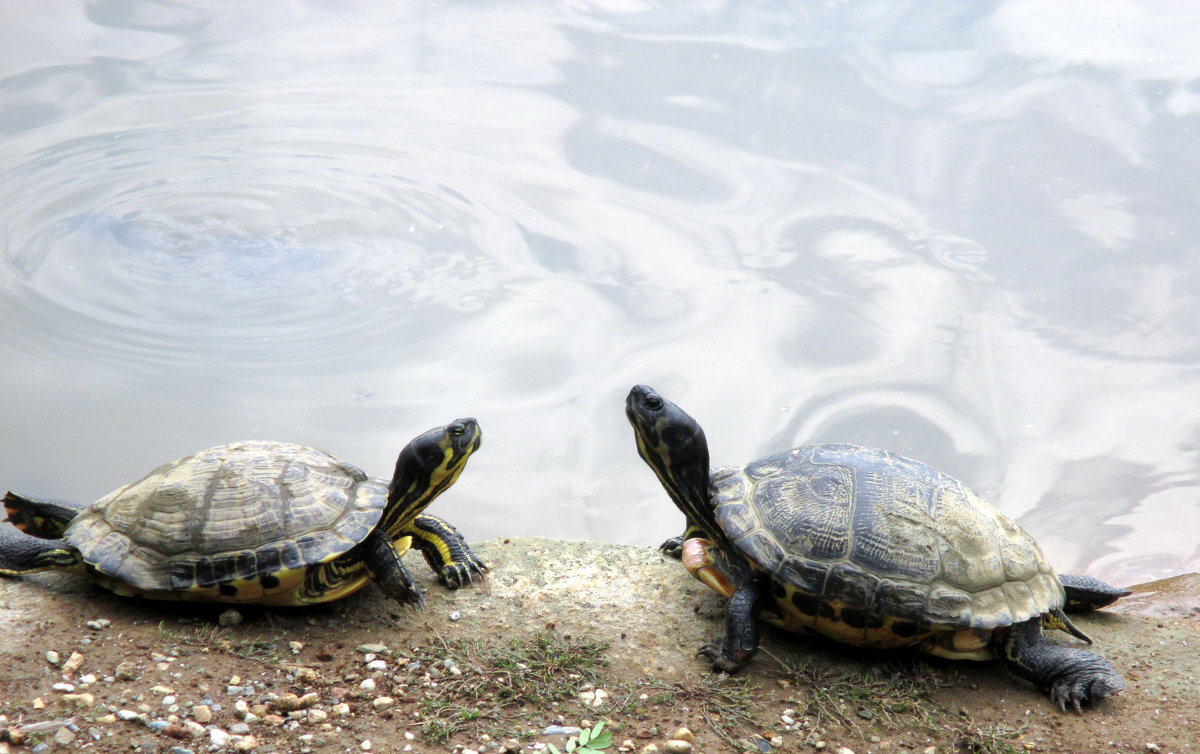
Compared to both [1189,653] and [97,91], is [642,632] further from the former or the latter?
[97,91]

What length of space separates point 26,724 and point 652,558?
2.62 m

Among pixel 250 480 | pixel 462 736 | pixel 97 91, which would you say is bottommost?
pixel 462 736

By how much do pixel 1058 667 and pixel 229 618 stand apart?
324 cm

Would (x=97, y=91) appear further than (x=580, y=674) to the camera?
Yes

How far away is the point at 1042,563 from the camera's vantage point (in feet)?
12.0

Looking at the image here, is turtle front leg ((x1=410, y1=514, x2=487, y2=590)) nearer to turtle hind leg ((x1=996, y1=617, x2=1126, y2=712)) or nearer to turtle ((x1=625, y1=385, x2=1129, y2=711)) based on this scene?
turtle ((x1=625, y1=385, x2=1129, y2=711))

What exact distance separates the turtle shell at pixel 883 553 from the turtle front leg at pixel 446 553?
1178 millimetres

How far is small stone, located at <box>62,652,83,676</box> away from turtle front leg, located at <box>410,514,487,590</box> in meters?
1.43

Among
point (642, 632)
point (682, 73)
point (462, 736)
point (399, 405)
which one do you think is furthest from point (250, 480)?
point (682, 73)

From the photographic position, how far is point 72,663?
10.1ft

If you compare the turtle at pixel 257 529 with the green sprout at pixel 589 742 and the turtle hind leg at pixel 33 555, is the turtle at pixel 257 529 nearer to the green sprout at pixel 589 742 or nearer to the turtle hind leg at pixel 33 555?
the turtle hind leg at pixel 33 555

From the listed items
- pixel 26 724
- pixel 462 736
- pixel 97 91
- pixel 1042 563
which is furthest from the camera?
pixel 97 91

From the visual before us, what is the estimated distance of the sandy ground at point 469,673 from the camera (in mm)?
2859

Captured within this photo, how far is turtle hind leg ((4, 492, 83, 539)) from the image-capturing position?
4.04m
